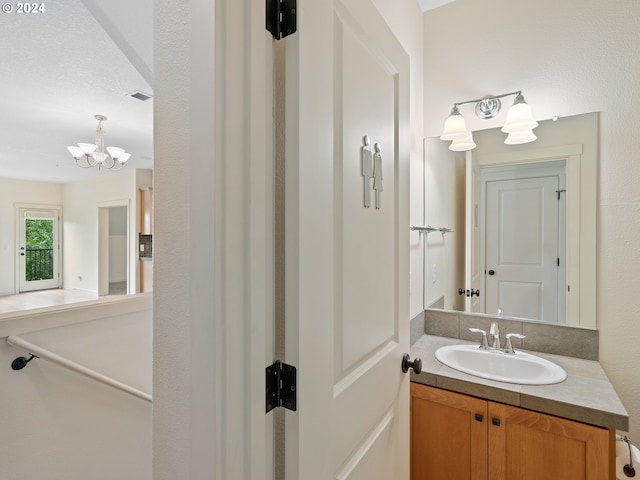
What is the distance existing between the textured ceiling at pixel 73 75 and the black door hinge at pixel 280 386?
1226mm

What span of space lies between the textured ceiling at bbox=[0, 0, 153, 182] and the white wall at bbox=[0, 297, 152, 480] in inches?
49.6

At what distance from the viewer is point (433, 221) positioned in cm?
205

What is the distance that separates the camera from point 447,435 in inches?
56.7

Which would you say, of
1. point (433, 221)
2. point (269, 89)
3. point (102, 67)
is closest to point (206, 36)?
point (269, 89)

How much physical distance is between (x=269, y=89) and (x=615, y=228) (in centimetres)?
177

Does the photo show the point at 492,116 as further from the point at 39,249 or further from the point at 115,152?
the point at 39,249

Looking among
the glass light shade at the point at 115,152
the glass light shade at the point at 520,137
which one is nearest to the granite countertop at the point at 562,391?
the glass light shade at the point at 520,137

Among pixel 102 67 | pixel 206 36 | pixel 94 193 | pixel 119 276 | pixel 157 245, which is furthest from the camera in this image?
pixel 119 276

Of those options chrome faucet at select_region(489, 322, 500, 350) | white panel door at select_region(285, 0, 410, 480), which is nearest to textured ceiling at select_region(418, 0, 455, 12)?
white panel door at select_region(285, 0, 410, 480)

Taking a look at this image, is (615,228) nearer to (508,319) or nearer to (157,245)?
(508,319)

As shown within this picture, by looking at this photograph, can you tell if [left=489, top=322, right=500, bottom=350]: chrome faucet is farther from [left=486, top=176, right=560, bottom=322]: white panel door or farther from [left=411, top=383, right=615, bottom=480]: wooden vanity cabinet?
[left=411, top=383, right=615, bottom=480]: wooden vanity cabinet

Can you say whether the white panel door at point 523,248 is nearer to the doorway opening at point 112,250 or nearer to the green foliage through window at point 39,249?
the doorway opening at point 112,250

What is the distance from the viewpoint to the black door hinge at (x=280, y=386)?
66 centimetres

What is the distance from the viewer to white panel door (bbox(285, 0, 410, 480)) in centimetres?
66
